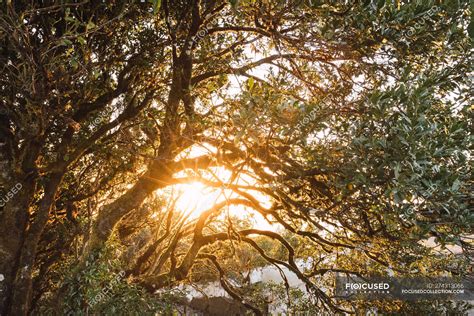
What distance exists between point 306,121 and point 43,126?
14.1 feet

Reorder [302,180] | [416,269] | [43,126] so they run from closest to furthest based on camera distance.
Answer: [302,180], [43,126], [416,269]

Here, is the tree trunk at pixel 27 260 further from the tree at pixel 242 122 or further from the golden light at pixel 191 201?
the golden light at pixel 191 201

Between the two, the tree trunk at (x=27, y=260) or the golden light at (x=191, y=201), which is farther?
the golden light at (x=191, y=201)

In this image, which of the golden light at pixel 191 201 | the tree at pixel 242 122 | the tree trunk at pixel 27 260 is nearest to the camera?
the tree at pixel 242 122

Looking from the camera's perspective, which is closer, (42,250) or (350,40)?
(350,40)

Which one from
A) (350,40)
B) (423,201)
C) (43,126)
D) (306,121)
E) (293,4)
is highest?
(293,4)

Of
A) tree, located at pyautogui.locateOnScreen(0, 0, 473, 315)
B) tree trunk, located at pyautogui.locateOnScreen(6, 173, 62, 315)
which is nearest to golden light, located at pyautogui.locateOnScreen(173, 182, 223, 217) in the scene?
tree, located at pyautogui.locateOnScreen(0, 0, 473, 315)

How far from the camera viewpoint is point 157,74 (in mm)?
7758

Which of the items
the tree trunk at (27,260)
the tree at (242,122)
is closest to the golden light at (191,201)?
the tree at (242,122)

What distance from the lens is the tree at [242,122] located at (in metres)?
3.55

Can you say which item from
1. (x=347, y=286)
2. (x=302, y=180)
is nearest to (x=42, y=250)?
(x=302, y=180)

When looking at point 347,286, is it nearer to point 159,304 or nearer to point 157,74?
point 159,304

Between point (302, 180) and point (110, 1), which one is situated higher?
point (110, 1)

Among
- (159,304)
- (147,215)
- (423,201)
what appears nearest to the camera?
(423,201)
